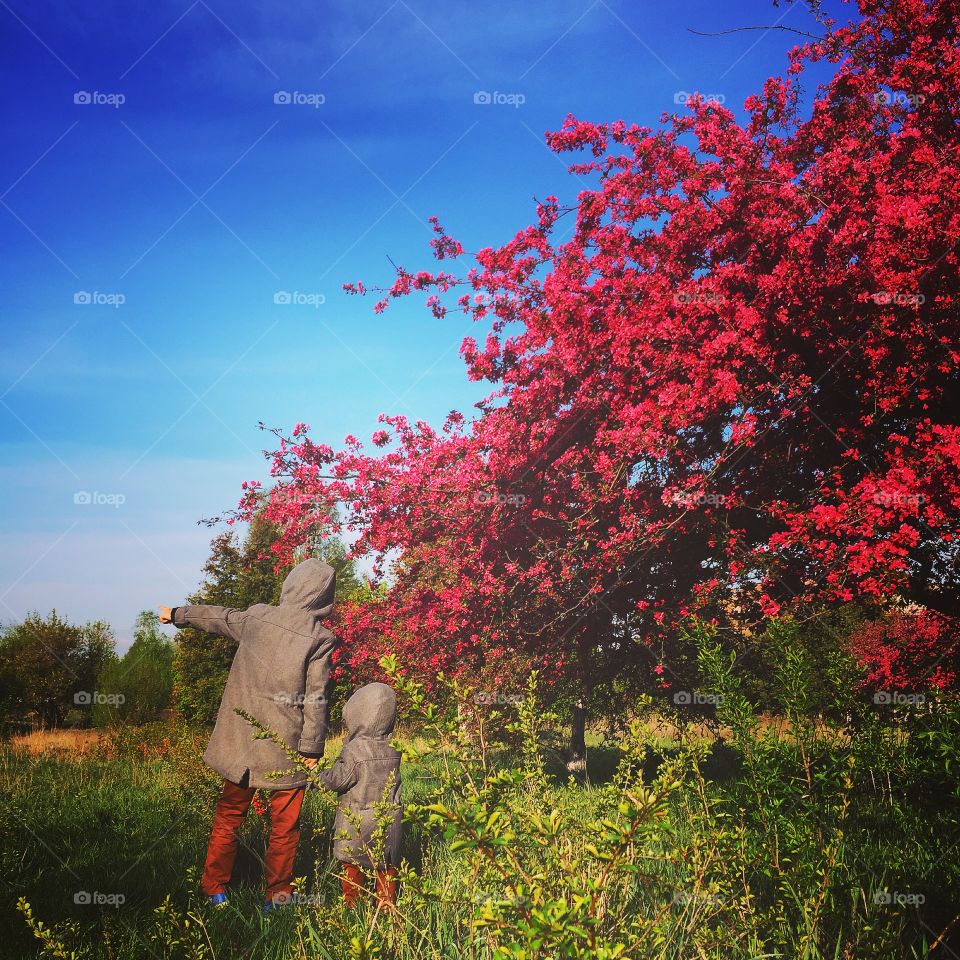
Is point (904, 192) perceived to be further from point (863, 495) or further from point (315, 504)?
point (315, 504)

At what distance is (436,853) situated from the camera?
5.02 m

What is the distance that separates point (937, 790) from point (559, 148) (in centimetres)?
803

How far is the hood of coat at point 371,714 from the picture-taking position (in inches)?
172

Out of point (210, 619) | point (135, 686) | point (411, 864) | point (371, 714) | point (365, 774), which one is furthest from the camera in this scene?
point (135, 686)

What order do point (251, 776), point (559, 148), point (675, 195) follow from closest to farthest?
1. point (251, 776)
2. point (675, 195)
3. point (559, 148)

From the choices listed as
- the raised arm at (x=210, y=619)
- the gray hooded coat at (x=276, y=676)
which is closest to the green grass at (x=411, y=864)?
the gray hooded coat at (x=276, y=676)

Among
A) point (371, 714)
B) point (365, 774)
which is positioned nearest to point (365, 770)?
point (365, 774)

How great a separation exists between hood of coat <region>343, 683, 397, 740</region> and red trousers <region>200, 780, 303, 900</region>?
0.58 meters

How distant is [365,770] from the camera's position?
423cm

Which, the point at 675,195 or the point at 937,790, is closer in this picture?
the point at 937,790

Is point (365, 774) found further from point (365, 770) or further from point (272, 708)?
point (272, 708)

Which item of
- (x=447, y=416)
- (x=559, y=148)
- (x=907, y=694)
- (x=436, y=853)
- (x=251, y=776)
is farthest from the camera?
(x=447, y=416)

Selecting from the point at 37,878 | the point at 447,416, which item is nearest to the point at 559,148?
the point at 447,416

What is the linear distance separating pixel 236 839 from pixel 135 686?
19063 millimetres
